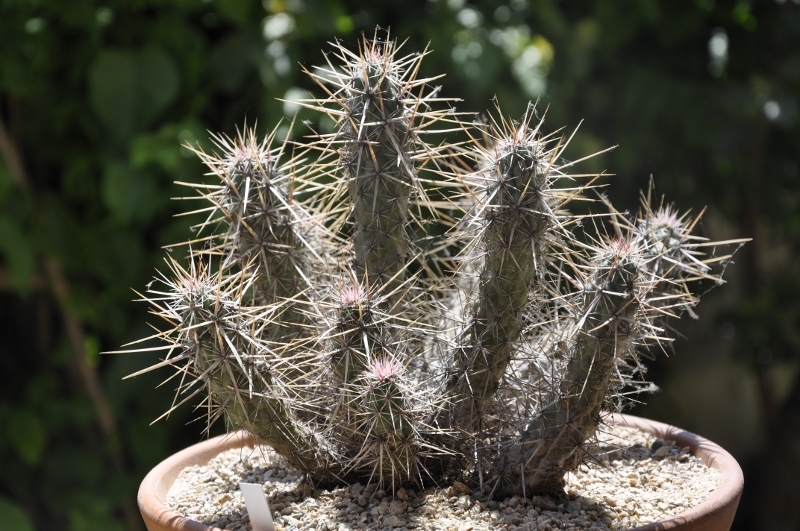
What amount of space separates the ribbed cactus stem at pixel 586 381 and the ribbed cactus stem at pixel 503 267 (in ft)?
0.24

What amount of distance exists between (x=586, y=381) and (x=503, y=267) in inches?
6.2

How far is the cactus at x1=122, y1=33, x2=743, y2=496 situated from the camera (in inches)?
35.0

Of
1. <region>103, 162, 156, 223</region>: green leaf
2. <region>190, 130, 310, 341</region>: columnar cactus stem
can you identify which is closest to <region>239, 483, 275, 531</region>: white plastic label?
<region>190, 130, 310, 341</region>: columnar cactus stem

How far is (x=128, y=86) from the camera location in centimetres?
190

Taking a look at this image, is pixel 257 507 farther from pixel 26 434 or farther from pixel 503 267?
pixel 26 434

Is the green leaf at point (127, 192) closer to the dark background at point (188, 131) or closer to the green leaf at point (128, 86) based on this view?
the dark background at point (188, 131)

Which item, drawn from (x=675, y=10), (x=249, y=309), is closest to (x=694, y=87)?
(x=675, y=10)

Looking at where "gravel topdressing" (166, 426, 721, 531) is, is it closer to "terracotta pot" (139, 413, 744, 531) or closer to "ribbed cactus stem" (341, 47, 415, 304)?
"terracotta pot" (139, 413, 744, 531)

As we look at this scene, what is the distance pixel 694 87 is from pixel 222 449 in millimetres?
1715

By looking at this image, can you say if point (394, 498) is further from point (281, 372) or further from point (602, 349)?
point (602, 349)

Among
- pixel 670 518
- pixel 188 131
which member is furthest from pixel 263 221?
pixel 188 131

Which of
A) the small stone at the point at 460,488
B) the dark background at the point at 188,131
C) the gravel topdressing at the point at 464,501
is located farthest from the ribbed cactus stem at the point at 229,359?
the dark background at the point at 188,131

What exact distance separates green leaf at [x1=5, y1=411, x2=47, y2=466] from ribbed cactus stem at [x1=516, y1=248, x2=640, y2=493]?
1.43m

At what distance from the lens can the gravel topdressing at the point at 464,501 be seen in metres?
0.91
